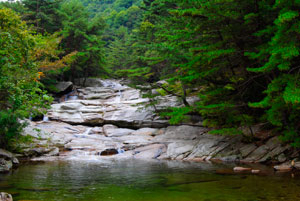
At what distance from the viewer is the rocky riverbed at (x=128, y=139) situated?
12141mm

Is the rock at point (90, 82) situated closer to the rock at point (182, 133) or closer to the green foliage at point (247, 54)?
the rock at point (182, 133)

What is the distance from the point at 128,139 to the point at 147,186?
31.2 feet

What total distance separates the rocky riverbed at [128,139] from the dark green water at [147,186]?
10.5 ft

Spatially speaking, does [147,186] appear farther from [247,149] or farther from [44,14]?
[44,14]

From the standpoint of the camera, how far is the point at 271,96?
901 cm

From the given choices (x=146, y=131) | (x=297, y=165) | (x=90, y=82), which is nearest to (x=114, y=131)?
(x=146, y=131)

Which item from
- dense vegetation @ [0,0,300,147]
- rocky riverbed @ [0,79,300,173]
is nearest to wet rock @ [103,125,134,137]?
rocky riverbed @ [0,79,300,173]

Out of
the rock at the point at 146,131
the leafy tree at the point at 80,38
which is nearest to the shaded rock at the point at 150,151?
the rock at the point at 146,131

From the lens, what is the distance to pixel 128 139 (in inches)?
639

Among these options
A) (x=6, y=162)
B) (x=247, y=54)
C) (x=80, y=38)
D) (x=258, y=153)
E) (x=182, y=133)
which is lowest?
(x=6, y=162)

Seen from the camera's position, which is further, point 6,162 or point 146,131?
point 146,131

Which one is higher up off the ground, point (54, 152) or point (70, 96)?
point (70, 96)

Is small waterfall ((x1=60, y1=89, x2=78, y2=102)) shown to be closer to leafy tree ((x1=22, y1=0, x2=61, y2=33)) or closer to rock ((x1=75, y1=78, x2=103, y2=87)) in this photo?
rock ((x1=75, y1=78, x2=103, y2=87))

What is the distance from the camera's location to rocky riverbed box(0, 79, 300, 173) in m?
12.1
